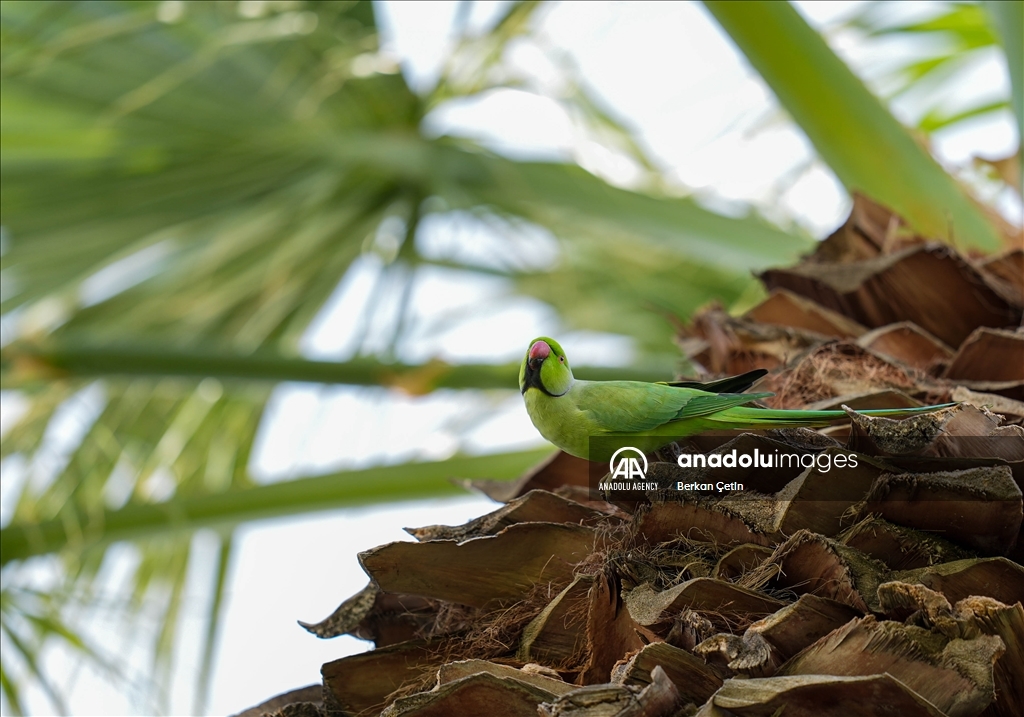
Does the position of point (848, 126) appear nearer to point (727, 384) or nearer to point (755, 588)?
point (727, 384)

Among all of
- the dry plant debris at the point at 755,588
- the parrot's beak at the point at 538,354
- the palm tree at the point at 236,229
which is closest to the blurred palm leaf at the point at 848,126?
the palm tree at the point at 236,229

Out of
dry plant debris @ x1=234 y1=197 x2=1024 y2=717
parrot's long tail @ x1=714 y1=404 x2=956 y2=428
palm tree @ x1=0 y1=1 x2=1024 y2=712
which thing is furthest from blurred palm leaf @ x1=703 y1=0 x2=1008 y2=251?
parrot's long tail @ x1=714 y1=404 x2=956 y2=428

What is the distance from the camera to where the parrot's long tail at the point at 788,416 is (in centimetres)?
100

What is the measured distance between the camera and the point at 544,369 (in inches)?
40.6

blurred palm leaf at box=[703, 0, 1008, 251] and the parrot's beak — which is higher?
blurred palm leaf at box=[703, 0, 1008, 251]

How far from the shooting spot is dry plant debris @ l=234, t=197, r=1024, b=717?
0.75 m

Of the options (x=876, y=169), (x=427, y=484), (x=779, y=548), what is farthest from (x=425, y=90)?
(x=779, y=548)

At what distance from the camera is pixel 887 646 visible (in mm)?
762

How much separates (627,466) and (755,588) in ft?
0.67

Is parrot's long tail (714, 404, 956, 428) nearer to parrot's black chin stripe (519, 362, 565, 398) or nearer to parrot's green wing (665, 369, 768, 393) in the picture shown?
parrot's green wing (665, 369, 768, 393)

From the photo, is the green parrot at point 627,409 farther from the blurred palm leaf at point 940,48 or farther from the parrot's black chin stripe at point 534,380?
the blurred palm leaf at point 940,48

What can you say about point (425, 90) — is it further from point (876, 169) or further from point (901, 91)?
point (901, 91)

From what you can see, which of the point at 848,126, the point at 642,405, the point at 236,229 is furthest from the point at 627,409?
the point at 236,229

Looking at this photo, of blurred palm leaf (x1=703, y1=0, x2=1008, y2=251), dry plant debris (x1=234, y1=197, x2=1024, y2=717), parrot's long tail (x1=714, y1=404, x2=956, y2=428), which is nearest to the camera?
dry plant debris (x1=234, y1=197, x2=1024, y2=717)
